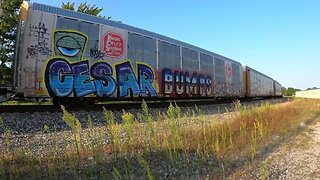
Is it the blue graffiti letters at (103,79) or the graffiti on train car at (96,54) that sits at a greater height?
the graffiti on train car at (96,54)

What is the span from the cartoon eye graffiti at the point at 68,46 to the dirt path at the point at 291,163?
7.61 m

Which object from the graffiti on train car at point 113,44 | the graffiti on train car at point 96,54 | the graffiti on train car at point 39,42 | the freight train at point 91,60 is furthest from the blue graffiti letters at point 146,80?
the graffiti on train car at point 39,42

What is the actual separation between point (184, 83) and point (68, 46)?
26.9 ft

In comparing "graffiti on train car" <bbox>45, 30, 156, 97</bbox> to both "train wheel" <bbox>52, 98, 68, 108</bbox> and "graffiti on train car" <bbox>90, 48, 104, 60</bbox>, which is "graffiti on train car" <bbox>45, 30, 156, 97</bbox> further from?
"train wheel" <bbox>52, 98, 68, 108</bbox>

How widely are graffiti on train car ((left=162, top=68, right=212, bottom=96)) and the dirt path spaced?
28.6ft

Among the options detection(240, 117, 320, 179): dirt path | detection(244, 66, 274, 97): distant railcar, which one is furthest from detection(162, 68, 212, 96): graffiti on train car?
detection(244, 66, 274, 97): distant railcar

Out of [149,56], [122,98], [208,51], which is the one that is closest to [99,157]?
[122,98]

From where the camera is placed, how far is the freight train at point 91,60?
10625mm

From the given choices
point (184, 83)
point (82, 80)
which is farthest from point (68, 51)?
point (184, 83)

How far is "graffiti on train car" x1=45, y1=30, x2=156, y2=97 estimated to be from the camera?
11.0 metres

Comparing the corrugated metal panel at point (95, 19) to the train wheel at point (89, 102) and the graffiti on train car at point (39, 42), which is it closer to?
the graffiti on train car at point (39, 42)

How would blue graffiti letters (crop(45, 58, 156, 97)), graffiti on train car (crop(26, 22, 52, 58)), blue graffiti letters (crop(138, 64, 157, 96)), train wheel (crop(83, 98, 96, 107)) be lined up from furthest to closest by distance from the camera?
blue graffiti letters (crop(138, 64, 157, 96)) → train wheel (crop(83, 98, 96, 107)) → blue graffiti letters (crop(45, 58, 156, 97)) → graffiti on train car (crop(26, 22, 52, 58))

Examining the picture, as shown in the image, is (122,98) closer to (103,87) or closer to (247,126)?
(103,87)

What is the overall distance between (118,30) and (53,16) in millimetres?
3117
